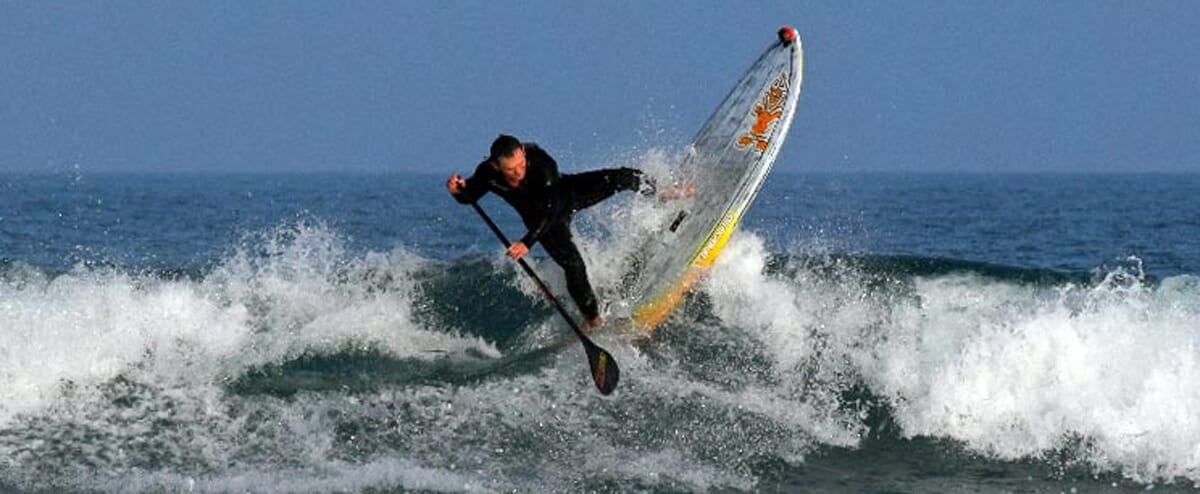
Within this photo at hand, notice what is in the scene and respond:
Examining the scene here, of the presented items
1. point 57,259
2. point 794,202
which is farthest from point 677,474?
point 794,202

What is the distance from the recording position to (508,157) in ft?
27.1

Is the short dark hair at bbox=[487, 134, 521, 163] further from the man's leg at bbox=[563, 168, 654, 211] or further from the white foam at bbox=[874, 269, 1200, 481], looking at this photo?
the white foam at bbox=[874, 269, 1200, 481]

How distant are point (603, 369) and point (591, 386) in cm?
28

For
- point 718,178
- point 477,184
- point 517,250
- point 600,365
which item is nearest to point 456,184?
point 477,184

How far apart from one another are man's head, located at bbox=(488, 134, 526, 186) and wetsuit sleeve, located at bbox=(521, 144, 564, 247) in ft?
0.43

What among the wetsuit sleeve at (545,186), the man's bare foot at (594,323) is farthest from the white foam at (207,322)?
the wetsuit sleeve at (545,186)

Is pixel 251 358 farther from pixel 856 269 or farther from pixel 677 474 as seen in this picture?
pixel 856 269

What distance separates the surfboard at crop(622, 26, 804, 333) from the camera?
9.62 m

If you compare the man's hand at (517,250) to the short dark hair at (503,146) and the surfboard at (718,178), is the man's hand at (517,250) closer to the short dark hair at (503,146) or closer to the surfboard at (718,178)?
the short dark hair at (503,146)

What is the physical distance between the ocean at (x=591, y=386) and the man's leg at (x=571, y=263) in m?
0.27

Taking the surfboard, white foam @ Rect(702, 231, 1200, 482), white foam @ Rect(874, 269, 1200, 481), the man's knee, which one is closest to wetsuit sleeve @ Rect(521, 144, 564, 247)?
the man's knee

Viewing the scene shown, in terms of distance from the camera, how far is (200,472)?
7.65 metres

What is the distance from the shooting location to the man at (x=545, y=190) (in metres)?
8.31

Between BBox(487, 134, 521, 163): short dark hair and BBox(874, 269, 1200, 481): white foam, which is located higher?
BBox(487, 134, 521, 163): short dark hair
